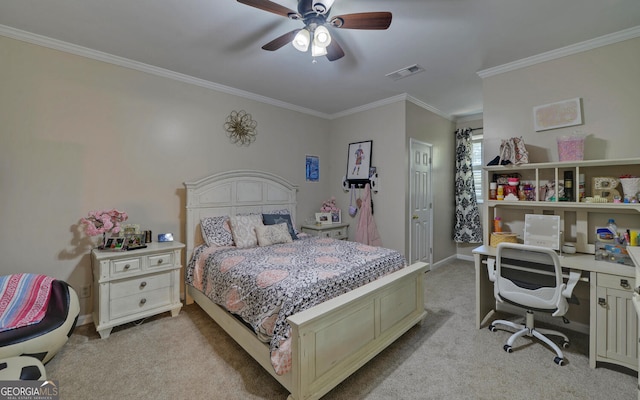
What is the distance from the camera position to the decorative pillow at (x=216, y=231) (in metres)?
3.14

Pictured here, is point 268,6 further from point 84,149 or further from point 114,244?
point 114,244

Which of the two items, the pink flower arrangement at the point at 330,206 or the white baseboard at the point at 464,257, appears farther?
the white baseboard at the point at 464,257

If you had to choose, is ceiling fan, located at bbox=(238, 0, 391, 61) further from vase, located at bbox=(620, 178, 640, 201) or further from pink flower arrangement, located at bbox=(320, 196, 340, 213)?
pink flower arrangement, located at bbox=(320, 196, 340, 213)

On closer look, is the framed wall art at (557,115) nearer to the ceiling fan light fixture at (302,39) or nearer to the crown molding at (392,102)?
the crown molding at (392,102)

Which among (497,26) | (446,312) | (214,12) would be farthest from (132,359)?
(497,26)

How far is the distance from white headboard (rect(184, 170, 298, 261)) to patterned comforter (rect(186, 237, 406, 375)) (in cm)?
43

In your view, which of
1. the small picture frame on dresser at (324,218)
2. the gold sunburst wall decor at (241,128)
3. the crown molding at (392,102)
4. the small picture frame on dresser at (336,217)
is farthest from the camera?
the small picture frame on dresser at (336,217)

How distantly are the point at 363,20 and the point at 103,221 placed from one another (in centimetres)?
281

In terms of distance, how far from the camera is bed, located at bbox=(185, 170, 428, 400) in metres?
1.66

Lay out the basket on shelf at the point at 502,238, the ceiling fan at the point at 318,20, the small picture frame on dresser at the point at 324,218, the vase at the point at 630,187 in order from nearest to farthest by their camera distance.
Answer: the ceiling fan at the point at 318,20
the vase at the point at 630,187
the basket on shelf at the point at 502,238
the small picture frame on dresser at the point at 324,218

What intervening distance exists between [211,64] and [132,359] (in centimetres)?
289

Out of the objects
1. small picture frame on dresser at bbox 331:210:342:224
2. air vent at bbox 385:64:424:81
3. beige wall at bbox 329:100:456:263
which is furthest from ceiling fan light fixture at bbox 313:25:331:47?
small picture frame on dresser at bbox 331:210:342:224

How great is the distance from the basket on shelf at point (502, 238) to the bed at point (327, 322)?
820 mm

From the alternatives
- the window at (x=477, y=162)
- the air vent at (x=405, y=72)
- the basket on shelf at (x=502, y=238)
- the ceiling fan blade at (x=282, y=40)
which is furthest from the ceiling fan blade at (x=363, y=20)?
the window at (x=477, y=162)
